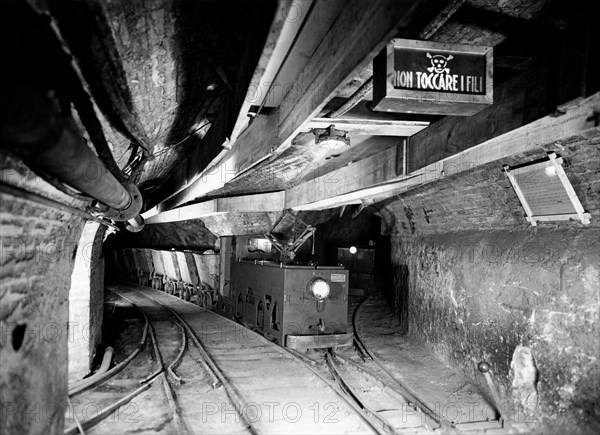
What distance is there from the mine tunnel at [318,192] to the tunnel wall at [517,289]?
0.03 metres

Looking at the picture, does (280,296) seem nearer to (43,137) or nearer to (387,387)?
(387,387)

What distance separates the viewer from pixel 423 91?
3092 mm

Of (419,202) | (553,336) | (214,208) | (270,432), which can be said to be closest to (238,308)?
(214,208)

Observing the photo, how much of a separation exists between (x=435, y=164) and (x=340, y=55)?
9.34 feet

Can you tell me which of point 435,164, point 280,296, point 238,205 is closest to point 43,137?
point 435,164

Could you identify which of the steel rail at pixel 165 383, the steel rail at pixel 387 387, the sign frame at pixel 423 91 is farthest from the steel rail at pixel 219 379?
the sign frame at pixel 423 91

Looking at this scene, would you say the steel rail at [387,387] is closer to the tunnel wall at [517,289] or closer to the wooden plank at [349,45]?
the tunnel wall at [517,289]

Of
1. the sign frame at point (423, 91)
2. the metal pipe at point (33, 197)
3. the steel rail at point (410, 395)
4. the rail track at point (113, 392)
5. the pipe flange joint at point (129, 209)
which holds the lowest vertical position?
the rail track at point (113, 392)

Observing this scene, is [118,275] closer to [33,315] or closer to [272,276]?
[272,276]

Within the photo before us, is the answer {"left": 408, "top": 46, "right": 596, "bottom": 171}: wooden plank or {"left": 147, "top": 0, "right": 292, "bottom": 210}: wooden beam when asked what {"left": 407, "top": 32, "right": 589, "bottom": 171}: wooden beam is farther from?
{"left": 147, "top": 0, "right": 292, "bottom": 210}: wooden beam

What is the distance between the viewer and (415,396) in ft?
19.7

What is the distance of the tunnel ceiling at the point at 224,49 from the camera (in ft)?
8.52

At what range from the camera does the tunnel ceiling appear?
260 cm

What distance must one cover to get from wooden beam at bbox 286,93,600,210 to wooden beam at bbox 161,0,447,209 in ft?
5.42
